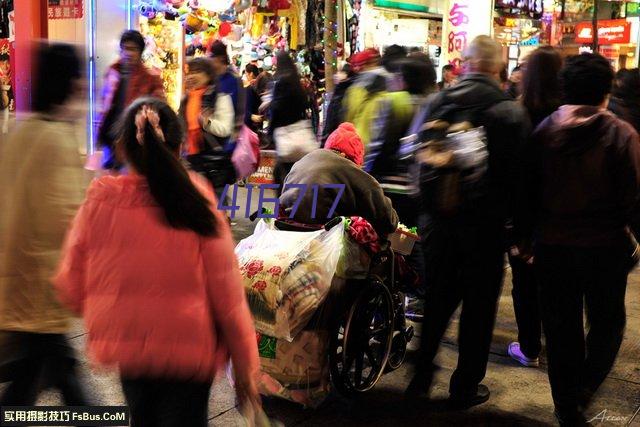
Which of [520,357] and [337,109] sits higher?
[337,109]

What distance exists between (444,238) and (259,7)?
9730 millimetres

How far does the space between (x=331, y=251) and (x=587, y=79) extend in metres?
1.52

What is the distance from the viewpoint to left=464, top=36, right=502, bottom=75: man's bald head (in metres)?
4.16

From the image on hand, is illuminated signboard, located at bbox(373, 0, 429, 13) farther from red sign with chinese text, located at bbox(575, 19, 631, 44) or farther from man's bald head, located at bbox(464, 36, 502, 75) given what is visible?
man's bald head, located at bbox(464, 36, 502, 75)

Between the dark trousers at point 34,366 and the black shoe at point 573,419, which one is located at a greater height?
the dark trousers at point 34,366

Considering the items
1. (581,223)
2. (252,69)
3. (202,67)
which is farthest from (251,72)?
(581,223)

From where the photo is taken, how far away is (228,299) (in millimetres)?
2410

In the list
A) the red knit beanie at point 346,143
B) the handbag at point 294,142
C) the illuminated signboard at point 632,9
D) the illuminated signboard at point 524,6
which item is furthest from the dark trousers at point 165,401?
the illuminated signboard at point 632,9

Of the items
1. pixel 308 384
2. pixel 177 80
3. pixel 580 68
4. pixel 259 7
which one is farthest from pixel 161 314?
pixel 259 7

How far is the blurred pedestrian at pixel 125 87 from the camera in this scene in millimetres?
6340

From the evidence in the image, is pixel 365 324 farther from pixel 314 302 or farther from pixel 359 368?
pixel 314 302

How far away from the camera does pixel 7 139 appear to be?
121 inches

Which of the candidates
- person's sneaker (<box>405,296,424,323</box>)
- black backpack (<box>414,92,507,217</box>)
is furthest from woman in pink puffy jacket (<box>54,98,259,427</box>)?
person's sneaker (<box>405,296,424,323</box>)

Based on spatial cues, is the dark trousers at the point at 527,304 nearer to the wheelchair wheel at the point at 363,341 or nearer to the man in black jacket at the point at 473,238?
the man in black jacket at the point at 473,238
